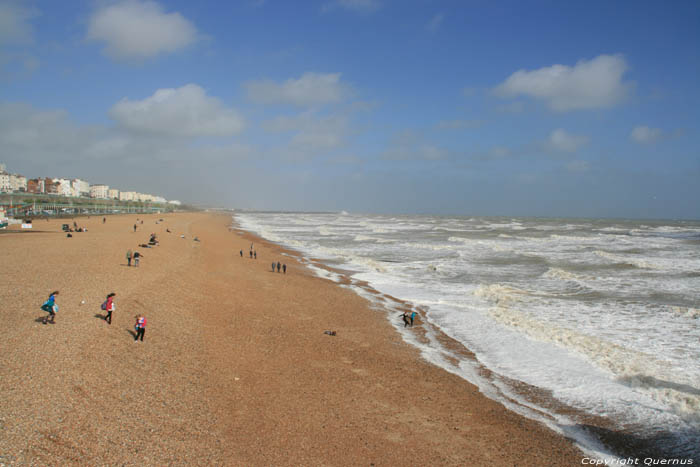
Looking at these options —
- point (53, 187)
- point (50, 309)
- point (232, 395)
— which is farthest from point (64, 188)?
point (232, 395)

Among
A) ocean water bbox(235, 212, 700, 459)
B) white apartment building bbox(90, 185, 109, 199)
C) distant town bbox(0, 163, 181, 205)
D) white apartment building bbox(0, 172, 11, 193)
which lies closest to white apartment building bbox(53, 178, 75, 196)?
distant town bbox(0, 163, 181, 205)

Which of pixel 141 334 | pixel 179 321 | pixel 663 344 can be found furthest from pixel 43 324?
pixel 663 344

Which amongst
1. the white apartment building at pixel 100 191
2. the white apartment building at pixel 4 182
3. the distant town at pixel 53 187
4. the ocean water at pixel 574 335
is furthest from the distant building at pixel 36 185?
the ocean water at pixel 574 335

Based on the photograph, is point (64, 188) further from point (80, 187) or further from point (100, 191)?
point (100, 191)

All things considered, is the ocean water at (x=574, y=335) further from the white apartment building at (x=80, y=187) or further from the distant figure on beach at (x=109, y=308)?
the white apartment building at (x=80, y=187)

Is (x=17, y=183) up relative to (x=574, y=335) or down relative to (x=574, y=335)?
up

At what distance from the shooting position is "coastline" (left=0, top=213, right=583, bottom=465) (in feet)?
21.1

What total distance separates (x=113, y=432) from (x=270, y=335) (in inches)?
243

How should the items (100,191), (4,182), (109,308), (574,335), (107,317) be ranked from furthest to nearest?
1. (100,191)
2. (4,182)
3. (574,335)
4. (107,317)
5. (109,308)

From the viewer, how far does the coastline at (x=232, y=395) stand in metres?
6.43

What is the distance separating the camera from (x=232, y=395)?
8.27 metres

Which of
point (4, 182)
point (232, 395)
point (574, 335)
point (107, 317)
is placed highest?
point (4, 182)

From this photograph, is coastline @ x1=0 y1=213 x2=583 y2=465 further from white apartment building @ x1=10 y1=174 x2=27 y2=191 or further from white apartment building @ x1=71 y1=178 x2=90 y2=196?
white apartment building @ x1=71 y1=178 x2=90 y2=196

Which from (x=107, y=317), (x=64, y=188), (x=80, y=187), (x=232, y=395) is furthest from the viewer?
(x=80, y=187)
